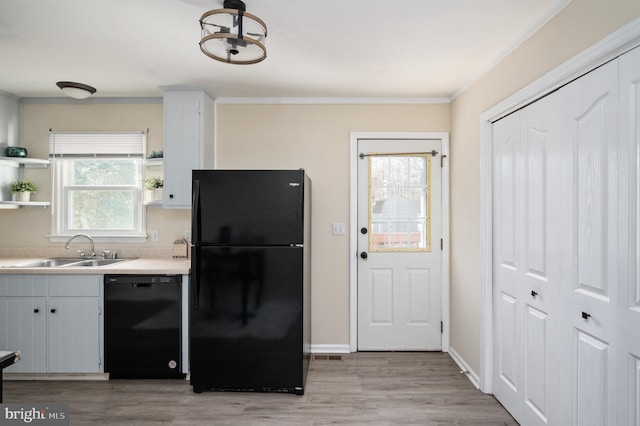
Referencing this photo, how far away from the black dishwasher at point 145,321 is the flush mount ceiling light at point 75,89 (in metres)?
1.51

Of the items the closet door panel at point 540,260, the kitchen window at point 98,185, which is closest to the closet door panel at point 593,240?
the closet door panel at point 540,260

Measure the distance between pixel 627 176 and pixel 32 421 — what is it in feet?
9.62

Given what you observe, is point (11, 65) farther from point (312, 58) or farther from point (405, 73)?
point (405, 73)

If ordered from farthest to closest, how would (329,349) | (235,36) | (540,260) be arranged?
(329,349) → (540,260) → (235,36)

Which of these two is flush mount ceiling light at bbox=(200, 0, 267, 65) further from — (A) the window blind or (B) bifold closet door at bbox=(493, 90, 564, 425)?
(A) the window blind

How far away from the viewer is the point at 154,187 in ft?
11.0

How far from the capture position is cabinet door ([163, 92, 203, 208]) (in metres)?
3.22

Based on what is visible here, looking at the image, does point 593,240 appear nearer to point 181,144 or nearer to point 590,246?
point 590,246

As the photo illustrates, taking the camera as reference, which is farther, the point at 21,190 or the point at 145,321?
the point at 21,190

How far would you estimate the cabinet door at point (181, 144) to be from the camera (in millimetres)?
3223

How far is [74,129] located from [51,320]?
68.9 inches

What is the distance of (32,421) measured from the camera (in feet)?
6.13

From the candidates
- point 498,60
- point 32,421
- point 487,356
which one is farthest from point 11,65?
point 487,356

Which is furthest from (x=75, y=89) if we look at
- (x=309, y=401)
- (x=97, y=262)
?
(x=309, y=401)
